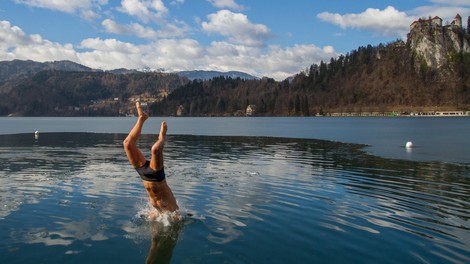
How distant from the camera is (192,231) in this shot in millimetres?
16016

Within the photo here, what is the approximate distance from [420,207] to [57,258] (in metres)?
17.3

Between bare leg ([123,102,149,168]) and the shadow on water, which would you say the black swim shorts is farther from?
the shadow on water

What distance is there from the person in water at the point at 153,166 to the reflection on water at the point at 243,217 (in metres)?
0.95

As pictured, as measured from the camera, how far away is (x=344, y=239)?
15.2 metres

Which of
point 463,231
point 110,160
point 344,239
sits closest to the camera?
point 344,239

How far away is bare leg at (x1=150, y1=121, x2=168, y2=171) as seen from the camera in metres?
15.0

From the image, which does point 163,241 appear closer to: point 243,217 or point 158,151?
point 158,151

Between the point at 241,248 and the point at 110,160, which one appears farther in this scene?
the point at 110,160

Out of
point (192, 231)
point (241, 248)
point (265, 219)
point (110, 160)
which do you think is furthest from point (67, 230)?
point (110, 160)

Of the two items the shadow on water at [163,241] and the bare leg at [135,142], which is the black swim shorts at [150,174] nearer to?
the bare leg at [135,142]

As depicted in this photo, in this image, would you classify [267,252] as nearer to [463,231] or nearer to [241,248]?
[241,248]

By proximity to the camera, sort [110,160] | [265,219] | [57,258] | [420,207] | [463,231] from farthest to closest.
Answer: [110,160] → [420,207] → [265,219] → [463,231] → [57,258]

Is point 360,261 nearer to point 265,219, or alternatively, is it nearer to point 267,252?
point 267,252

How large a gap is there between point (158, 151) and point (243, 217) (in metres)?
5.53
